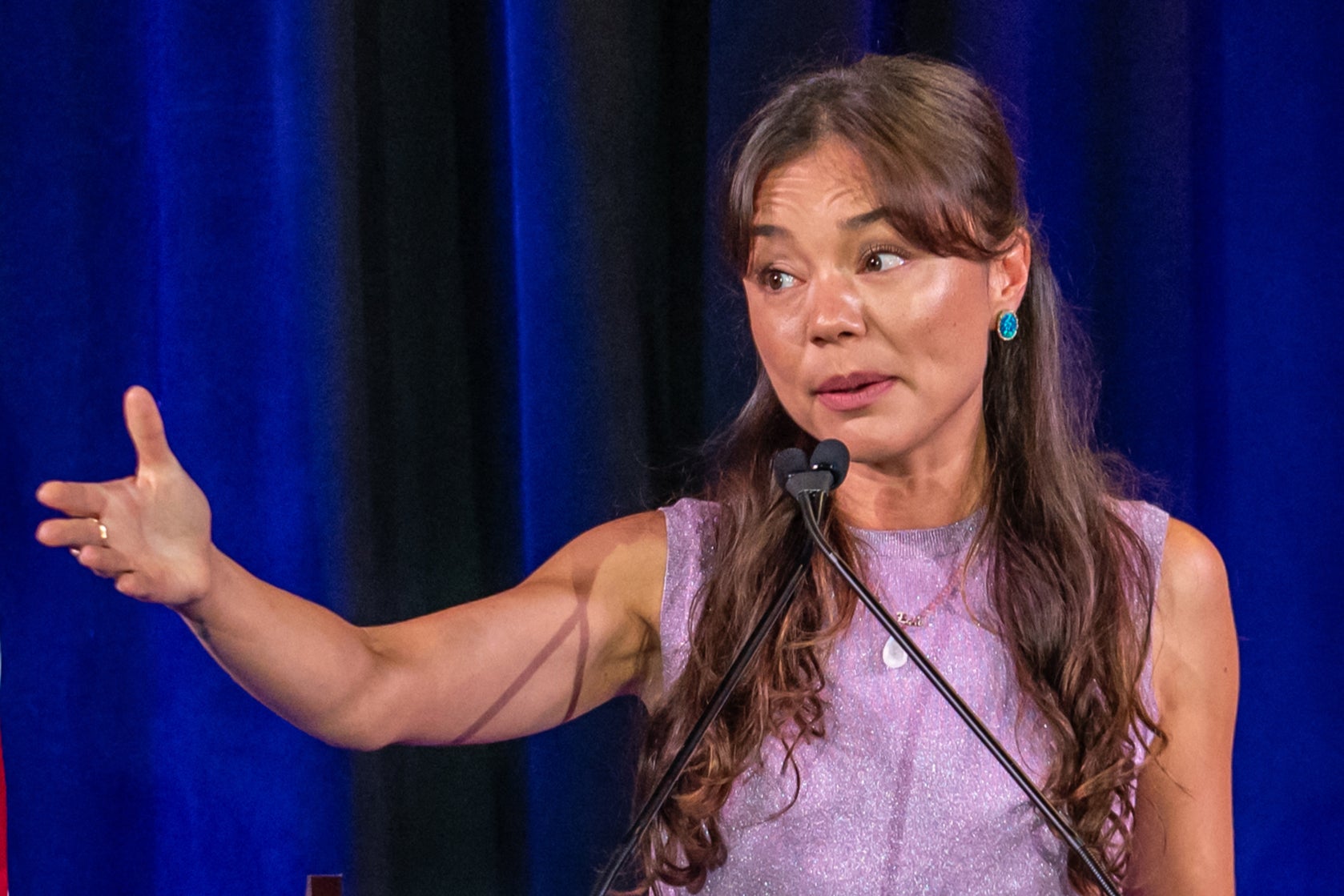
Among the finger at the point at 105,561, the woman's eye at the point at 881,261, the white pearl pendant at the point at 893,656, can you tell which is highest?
the woman's eye at the point at 881,261

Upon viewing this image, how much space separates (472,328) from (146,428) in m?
0.78

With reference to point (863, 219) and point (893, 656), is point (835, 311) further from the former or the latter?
point (893, 656)

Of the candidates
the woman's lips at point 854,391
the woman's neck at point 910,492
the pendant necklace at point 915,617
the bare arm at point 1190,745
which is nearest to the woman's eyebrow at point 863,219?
the woman's lips at point 854,391

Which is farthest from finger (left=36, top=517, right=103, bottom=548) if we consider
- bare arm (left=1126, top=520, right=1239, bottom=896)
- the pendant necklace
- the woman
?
bare arm (left=1126, top=520, right=1239, bottom=896)

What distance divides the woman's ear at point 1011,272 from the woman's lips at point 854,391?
0.51 feet

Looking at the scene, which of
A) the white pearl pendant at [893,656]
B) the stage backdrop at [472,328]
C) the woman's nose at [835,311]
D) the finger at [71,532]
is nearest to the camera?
the finger at [71,532]

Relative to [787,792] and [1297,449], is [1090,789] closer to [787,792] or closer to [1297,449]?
[787,792]

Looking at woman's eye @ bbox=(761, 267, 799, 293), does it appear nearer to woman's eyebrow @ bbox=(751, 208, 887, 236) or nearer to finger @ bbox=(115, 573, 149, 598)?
woman's eyebrow @ bbox=(751, 208, 887, 236)

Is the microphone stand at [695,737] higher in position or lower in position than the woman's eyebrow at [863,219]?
lower

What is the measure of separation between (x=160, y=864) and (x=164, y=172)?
28.7 inches

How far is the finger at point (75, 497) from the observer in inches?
34.2

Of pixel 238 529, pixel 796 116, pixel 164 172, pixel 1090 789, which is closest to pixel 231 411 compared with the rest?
pixel 238 529

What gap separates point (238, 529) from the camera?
5.05 ft

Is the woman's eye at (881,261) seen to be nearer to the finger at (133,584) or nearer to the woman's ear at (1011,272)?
the woman's ear at (1011,272)
